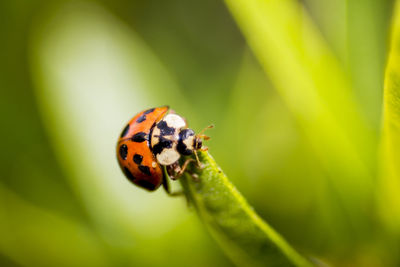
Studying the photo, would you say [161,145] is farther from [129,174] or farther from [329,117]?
[329,117]

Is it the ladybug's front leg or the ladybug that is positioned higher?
the ladybug

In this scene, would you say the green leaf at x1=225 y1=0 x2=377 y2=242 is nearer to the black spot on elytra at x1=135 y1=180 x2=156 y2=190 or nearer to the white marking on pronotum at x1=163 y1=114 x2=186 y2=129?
the white marking on pronotum at x1=163 y1=114 x2=186 y2=129

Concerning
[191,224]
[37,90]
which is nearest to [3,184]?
[37,90]

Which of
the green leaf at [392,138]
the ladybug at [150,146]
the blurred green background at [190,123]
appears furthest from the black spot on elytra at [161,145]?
the green leaf at [392,138]

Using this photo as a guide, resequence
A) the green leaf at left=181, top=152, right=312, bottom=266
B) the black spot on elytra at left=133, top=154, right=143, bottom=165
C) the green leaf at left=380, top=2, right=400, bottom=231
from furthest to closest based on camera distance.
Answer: the black spot on elytra at left=133, top=154, right=143, bottom=165
the green leaf at left=181, top=152, right=312, bottom=266
the green leaf at left=380, top=2, right=400, bottom=231

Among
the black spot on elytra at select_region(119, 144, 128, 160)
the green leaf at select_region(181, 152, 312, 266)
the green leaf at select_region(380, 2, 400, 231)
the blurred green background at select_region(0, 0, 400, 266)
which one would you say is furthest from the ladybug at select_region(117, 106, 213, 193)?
the green leaf at select_region(380, 2, 400, 231)

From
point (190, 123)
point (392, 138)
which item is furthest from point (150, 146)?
point (392, 138)

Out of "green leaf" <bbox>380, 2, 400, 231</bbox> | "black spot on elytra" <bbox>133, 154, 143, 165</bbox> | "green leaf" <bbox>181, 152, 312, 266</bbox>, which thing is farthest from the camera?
"black spot on elytra" <bbox>133, 154, 143, 165</bbox>
